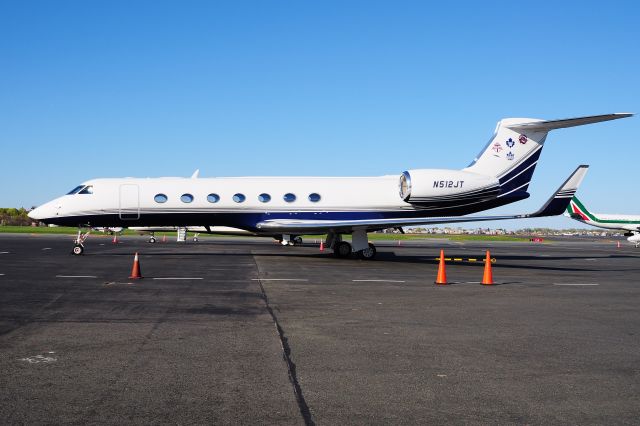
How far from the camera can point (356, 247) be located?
23.5 meters

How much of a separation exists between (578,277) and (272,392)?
47.3 ft

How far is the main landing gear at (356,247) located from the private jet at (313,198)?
4cm

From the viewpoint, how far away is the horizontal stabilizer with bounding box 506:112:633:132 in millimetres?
19672

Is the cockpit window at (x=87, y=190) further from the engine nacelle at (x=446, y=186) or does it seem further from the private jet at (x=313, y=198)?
the engine nacelle at (x=446, y=186)

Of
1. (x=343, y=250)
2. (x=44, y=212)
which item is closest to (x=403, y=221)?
(x=343, y=250)

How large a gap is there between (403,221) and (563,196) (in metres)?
5.34

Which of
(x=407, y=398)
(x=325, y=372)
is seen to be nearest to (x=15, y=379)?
(x=325, y=372)

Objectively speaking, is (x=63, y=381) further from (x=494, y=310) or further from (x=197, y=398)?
(x=494, y=310)

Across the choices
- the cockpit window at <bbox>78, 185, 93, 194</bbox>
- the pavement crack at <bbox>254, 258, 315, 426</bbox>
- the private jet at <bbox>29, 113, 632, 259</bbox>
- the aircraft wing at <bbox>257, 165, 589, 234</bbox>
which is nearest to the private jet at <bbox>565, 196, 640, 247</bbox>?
the private jet at <bbox>29, 113, 632, 259</bbox>

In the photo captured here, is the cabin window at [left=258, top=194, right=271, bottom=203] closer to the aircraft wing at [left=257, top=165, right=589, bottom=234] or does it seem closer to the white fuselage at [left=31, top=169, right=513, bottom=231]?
the white fuselage at [left=31, top=169, right=513, bottom=231]

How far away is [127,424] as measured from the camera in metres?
4.02

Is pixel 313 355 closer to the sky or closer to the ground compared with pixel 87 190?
closer to the ground

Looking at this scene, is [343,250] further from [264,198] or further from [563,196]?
[563,196]

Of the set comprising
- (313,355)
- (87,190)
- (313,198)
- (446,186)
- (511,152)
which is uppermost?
(511,152)
